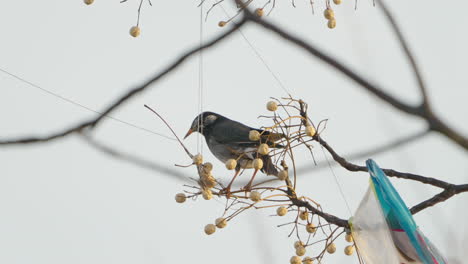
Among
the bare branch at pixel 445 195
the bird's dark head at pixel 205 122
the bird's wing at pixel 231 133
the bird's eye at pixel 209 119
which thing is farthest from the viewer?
the bird's eye at pixel 209 119

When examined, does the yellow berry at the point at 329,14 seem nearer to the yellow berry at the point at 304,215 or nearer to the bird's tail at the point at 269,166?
the bird's tail at the point at 269,166

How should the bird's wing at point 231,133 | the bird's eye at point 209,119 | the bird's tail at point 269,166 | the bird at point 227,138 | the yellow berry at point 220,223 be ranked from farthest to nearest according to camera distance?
the bird's eye at point 209,119, the bird's wing at point 231,133, the bird at point 227,138, the bird's tail at point 269,166, the yellow berry at point 220,223

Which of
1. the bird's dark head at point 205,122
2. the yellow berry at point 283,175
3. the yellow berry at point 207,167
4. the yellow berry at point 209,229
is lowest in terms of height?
the yellow berry at point 209,229

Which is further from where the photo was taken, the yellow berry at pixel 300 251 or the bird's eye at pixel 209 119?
the bird's eye at pixel 209 119

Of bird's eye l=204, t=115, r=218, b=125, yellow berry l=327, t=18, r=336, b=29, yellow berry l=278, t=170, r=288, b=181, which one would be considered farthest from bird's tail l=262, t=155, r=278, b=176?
bird's eye l=204, t=115, r=218, b=125

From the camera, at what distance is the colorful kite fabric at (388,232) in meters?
2.58

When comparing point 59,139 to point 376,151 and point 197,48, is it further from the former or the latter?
point 376,151

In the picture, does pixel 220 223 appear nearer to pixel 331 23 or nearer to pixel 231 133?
pixel 331 23

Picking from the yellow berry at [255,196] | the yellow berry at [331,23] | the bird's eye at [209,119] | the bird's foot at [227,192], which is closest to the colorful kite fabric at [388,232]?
the yellow berry at [255,196]

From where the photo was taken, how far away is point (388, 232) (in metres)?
2.65

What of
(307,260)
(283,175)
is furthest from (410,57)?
(307,260)

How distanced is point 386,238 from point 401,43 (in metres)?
0.77

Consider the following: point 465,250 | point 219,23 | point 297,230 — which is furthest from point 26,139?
point 465,250

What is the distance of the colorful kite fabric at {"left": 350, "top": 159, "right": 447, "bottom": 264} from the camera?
2584 millimetres
